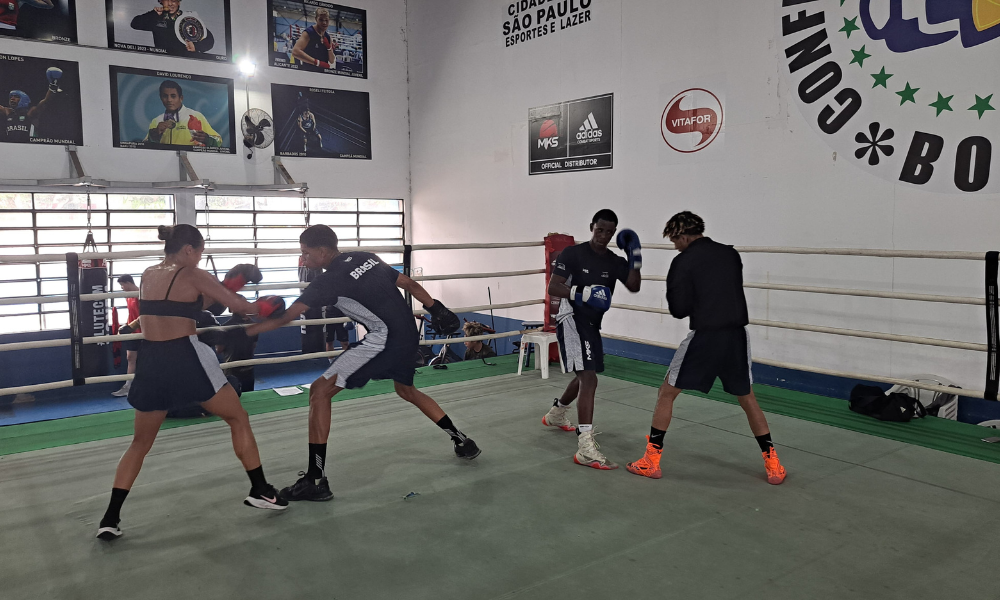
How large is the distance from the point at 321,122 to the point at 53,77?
10.7 ft

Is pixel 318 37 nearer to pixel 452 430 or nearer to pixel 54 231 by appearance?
pixel 54 231

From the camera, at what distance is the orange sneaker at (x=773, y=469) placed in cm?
338

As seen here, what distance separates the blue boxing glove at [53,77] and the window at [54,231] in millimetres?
1417

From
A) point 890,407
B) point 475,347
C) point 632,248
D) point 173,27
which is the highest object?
point 173,27

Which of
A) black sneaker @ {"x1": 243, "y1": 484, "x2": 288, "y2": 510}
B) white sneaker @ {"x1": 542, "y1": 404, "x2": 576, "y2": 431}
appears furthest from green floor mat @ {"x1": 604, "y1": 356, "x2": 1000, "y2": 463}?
black sneaker @ {"x1": 243, "y1": 484, "x2": 288, "y2": 510}

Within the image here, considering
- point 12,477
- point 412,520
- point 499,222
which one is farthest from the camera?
point 499,222

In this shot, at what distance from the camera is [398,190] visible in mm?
10836

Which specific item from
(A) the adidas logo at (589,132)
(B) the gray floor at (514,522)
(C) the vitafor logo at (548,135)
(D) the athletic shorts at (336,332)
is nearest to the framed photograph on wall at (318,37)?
(C) the vitafor logo at (548,135)

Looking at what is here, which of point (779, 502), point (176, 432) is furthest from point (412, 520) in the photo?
point (176, 432)

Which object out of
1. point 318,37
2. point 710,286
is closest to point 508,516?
point 710,286

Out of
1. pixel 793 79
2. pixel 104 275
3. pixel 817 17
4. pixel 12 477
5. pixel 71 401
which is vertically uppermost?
pixel 817 17

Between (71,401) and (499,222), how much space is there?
21.1 ft

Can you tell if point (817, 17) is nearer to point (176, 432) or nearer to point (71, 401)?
point (176, 432)

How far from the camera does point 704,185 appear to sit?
632cm
